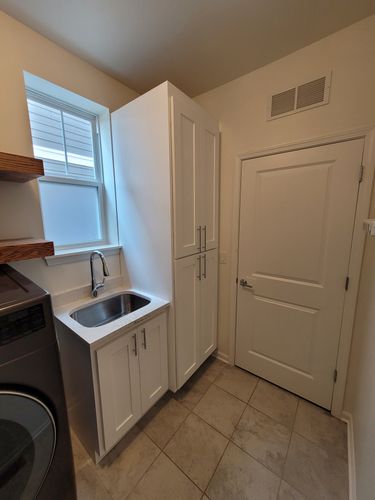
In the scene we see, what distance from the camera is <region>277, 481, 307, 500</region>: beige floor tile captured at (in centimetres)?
108

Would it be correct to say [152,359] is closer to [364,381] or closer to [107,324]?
[107,324]

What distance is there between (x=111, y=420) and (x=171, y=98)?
6.45ft

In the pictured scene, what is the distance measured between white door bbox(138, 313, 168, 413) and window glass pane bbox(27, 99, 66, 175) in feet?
4.39

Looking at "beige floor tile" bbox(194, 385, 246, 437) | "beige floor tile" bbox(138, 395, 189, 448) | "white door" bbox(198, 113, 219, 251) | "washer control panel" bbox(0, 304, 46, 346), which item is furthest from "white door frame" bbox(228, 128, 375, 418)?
"washer control panel" bbox(0, 304, 46, 346)

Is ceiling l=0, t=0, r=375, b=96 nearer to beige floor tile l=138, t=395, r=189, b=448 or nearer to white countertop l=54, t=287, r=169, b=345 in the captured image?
white countertop l=54, t=287, r=169, b=345

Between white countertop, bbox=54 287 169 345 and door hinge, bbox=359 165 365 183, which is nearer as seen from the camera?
white countertop, bbox=54 287 169 345

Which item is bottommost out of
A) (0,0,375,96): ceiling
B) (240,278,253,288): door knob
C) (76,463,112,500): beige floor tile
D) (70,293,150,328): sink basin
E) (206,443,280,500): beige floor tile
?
(206,443,280,500): beige floor tile

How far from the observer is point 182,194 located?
1.43 meters

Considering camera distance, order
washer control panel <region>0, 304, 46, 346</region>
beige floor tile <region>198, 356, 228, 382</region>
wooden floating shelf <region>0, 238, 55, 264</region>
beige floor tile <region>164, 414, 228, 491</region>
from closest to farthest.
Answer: washer control panel <region>0, 304, 46, 346</region>, wooden floating shelf <region>0, 238, 55, 264</region>, beige floor tile <region>164, 414, 228, 491</region>, beige floor tile <region>198, 356, 228, 382</region>

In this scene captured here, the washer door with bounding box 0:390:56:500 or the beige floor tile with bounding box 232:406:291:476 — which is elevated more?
the washer door with bounding box 0:390:56:500

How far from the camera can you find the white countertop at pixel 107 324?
1108 mm

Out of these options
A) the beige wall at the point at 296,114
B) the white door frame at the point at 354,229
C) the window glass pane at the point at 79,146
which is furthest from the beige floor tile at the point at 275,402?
the window glass pane at the point at 79,146

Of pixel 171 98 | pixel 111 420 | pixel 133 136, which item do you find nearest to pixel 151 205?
pixel 133 136

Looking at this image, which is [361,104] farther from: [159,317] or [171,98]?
[159,317]
